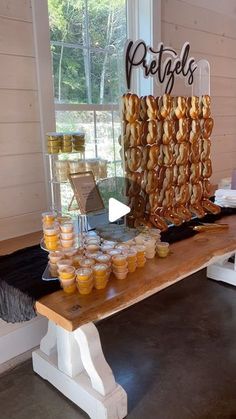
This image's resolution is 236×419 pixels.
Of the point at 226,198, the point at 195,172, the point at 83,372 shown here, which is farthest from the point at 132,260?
the point at 226,198

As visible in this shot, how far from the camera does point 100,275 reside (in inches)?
49.7

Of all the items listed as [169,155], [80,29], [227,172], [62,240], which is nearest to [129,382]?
[62,240]

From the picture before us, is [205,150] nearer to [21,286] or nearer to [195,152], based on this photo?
[195,152]

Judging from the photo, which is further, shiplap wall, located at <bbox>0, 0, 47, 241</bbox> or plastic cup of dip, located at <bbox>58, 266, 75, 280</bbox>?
shiplap wall, located at <bbox>0, 0, 47, 241</bbox>

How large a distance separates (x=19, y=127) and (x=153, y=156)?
662 millimetres

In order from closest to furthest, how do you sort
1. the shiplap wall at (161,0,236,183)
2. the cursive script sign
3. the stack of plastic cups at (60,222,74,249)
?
the stack of plastic cups at (60,222,74,249)
the cursive script sign
the shiplap wall at (161,0,236,183)

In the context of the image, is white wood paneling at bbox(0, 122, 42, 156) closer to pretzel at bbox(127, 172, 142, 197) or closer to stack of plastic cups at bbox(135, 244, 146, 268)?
pretzel at bbox(127, 172, 142, 197)

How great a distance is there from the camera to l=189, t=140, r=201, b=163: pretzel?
190 centimetres

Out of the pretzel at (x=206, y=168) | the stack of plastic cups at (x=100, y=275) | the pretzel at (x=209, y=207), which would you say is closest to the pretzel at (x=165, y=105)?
the pretzel at (x=206, y=168)

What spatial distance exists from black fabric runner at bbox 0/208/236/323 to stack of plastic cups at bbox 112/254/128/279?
8.5 inches

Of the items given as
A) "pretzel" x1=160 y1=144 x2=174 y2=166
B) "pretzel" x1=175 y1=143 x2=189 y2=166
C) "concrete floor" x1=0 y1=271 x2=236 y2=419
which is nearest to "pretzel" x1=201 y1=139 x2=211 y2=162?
"pretzel" x1=175 y1=143 x2=189 y2=166

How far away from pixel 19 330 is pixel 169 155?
1.14 m

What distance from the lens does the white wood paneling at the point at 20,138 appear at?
1704 millimetres

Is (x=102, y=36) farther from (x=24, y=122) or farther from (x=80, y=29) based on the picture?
(x=24, y=122)
